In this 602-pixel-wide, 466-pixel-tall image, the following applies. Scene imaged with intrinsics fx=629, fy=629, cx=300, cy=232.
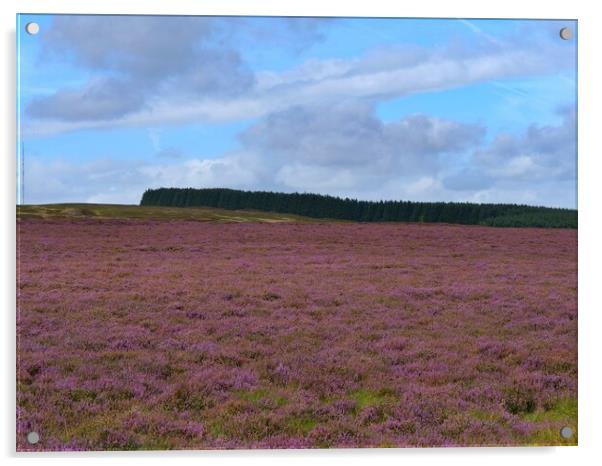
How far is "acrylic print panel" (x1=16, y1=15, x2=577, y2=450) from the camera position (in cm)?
691

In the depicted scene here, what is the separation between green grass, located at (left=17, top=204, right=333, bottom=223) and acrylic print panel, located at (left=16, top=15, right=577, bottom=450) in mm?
26

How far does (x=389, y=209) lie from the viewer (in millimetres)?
7473

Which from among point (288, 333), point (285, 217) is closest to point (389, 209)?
point (285, 217)

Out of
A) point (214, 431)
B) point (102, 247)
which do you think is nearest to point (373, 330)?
point (214, 431)

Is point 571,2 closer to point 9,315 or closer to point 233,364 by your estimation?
point 233,364

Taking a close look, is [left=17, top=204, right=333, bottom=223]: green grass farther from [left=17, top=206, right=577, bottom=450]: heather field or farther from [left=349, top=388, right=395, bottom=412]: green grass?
[left=349, top=388, right=395, bottom=412]: green grass

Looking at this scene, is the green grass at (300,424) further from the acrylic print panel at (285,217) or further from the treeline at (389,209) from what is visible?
the treeline at (389,209)

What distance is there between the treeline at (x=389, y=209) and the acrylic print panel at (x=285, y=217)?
24 millimetres

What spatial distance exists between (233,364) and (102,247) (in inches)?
86.8

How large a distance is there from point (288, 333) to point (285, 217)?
137 cm

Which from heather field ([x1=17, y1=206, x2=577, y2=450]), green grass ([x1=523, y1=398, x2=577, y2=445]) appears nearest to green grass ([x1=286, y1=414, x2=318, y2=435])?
heather field ([x1=17, y1=206, x2=577, y2=450])

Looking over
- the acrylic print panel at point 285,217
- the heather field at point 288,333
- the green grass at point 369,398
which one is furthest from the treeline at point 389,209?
the green grass at point 369,398

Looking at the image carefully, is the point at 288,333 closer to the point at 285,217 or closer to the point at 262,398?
the point at 262,398
